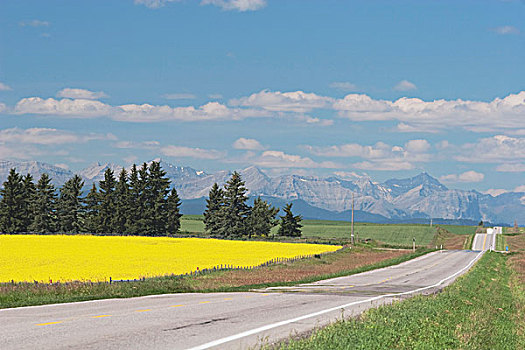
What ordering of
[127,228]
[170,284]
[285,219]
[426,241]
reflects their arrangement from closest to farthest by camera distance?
[170,284]
[127,228]
[285,219]
[426,241]

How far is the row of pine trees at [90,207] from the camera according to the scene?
110 meters

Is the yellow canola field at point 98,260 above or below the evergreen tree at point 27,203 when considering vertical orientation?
below

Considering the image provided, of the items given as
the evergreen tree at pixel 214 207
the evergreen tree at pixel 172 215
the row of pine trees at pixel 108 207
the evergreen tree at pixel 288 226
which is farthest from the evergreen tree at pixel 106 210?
the evergreen tree at pixel 288 226

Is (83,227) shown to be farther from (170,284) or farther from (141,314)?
(141,314)

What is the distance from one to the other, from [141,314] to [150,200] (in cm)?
9908

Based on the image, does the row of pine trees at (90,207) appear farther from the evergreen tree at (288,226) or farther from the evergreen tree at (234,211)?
the evergreen tree at (288,226)

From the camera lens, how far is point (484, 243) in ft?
460

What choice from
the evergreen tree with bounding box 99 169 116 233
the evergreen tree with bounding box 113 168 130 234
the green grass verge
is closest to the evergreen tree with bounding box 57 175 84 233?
the evergreen tree with bounding box 99 169 116 233

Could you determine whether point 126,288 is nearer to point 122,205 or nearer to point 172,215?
point 122,205

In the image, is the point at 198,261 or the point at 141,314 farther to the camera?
the point at 198,261

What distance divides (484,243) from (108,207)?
8494cm

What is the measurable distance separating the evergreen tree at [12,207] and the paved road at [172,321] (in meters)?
92.7

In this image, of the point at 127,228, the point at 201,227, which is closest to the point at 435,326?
the point at 127,228

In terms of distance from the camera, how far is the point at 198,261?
57250 millimetres
